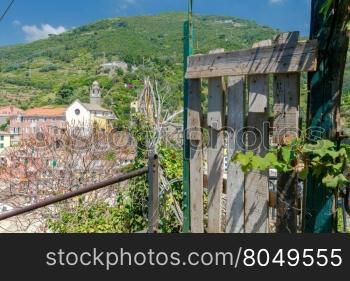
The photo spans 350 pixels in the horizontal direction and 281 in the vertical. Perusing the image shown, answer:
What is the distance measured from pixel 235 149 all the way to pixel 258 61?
518 mm

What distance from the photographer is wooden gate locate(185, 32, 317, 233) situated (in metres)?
1.90

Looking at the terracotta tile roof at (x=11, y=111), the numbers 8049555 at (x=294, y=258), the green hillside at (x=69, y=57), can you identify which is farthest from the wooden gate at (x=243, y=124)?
the green hillside at (x=69, y=57)

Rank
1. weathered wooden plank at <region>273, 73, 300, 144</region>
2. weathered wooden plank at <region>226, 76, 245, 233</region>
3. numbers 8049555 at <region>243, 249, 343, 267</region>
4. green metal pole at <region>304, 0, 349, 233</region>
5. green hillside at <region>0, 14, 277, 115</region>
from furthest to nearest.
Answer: green hillside at <region>0, 14, 277, 115</region> → weathered wooden plank at <region>226, 76, 245, 233</region> → weathered wooden plank at <region>273, 73, 300, 144</region> → green metal pole at <region>304, 0, 349, 233</region> → numbers 8049555 at <region>243, 249, 343, 267</region>

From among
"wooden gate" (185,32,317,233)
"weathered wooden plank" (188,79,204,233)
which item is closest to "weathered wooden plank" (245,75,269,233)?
"wooden gate" (185,32,317,233)

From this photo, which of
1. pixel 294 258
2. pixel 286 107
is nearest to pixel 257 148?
pixel 286 107

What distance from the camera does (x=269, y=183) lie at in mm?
2094

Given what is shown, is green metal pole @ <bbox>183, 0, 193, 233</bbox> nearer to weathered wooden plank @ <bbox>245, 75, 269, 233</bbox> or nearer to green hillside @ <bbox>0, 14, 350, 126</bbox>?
weathered wooden plank @ <bbox>245, 75, 269, 233</bbox>

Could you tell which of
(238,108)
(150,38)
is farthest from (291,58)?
(150,38)

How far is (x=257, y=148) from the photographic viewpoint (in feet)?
6.77

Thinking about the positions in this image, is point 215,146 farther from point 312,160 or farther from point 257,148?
point 312,160

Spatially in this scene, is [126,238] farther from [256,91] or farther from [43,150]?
[43,150]

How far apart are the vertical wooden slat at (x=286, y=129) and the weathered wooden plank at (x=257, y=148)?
0.09 metres

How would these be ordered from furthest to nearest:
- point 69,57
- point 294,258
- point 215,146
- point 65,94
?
point 69,57
point 65,94
point 215,146
point 294,258

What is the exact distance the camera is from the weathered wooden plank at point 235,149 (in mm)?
2170
